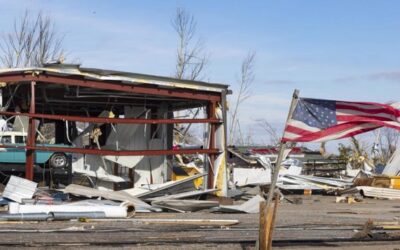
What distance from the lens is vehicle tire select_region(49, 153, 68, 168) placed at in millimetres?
22094

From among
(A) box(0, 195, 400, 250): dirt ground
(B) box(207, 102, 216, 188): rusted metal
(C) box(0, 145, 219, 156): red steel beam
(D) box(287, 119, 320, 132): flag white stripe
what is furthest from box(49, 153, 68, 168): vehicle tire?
(D) box(287, 119, 320, 132): flag white stripe

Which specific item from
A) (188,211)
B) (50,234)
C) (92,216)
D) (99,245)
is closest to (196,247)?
(99,245)

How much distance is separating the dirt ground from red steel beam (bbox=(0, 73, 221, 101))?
546cm

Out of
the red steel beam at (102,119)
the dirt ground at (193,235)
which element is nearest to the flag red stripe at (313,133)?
the dirt ground at (193,235)

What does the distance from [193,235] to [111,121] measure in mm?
8476

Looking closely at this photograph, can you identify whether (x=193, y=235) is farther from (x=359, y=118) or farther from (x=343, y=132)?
(x=359, y=118)

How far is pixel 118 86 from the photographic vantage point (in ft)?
64.1

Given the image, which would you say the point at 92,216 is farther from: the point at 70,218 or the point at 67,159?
the point at 67,159

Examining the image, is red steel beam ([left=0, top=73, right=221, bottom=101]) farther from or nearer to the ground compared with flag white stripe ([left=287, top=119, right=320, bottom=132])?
farther from the ground

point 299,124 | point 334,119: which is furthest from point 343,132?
point 299,124

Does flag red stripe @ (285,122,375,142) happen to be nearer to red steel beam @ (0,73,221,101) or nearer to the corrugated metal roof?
the corrugated metal roof

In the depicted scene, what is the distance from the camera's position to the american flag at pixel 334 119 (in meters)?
9.06

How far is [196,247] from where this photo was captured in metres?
10.1

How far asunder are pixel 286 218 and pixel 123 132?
8.82 metres
